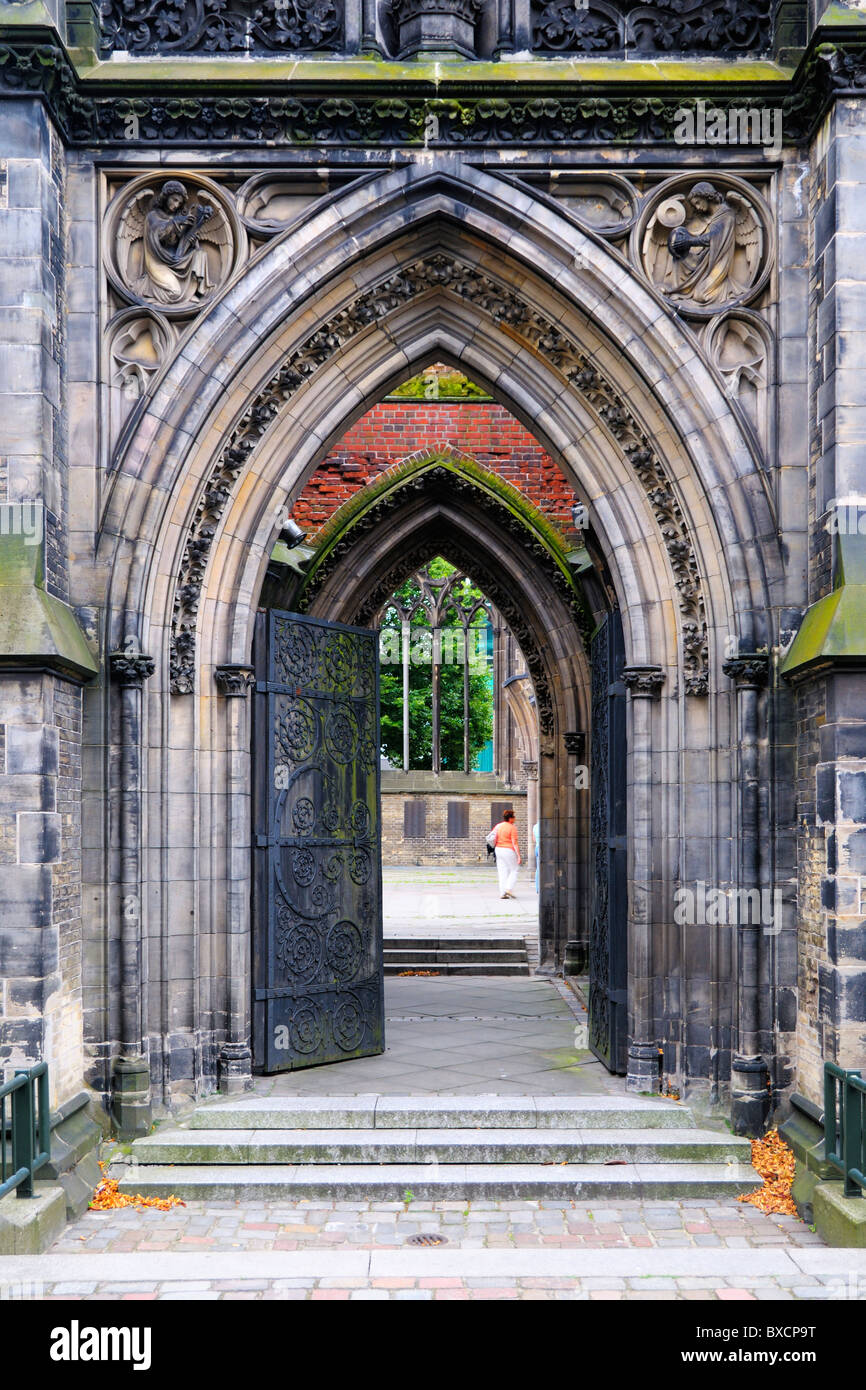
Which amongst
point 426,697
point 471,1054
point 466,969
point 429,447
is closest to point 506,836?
point 466,969

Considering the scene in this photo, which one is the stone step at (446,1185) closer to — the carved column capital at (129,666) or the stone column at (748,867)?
the stone column at (748,867)

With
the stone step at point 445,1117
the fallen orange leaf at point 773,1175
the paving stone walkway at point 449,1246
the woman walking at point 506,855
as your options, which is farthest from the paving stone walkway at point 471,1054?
the woman walking at point 506,855

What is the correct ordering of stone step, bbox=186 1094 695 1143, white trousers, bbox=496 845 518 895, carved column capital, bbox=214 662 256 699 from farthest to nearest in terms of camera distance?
white trousers, bbox=496 845 518 895
carved column capital, bbox=214 662 256 699
stone step, bbox=186 1094 695 1143

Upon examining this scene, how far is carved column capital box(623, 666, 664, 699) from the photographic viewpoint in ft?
25.7

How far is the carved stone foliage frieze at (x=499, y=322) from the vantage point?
7770 mm

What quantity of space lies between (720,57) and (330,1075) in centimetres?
657

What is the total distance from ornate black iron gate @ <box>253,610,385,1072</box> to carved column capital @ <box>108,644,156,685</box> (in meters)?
0.96

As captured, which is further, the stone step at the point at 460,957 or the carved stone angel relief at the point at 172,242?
the stone step at the point at 460,957

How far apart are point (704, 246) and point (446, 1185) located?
5.41 m

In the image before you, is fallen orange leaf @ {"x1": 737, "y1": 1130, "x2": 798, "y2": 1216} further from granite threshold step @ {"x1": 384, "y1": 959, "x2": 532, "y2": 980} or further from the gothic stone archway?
granite threshold step @ {"x1": 384, "y1": 959, "x2": 532, "y2": 980}

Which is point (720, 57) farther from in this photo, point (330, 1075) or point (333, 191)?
point (330, 1075)

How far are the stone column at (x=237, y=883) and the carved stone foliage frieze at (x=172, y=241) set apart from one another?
223 centimetres

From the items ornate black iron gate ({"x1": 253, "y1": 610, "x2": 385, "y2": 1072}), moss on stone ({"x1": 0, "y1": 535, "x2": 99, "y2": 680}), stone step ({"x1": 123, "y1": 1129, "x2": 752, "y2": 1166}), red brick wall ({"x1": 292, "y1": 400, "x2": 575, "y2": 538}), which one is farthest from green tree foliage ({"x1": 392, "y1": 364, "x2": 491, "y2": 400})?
stone step ({"x1": 123, "y1": 1129, "x2": 752, "y2": 1166})

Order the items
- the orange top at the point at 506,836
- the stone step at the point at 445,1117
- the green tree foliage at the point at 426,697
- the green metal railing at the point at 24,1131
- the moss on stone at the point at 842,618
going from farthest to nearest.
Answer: the green tree foliage at the point at 426,697
the orange top at the point at 506,836
the stone step at the point at 445,1117
the moss on stone at the point at 842,618
the green metal railing at the point at 24,1131
